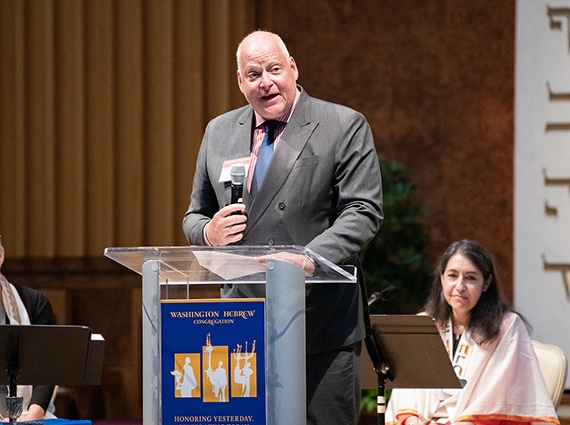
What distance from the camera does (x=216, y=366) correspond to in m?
2.23

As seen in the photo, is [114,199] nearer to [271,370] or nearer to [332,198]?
[332,198]

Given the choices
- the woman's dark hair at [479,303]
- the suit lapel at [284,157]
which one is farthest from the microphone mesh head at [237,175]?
the woman's dark hair at [479,303]

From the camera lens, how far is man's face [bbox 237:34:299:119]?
280 cm

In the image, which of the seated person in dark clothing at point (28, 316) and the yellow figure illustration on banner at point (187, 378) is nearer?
the yellow figure illustration on banner at point (187, 378)

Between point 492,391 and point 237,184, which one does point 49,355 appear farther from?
point 492,391

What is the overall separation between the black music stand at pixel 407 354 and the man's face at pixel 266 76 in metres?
1.29

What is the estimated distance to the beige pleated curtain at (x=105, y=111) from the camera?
702 cm

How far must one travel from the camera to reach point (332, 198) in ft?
9.20

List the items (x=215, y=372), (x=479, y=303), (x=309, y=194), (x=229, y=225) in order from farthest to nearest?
(x=479, y=303), (x=309, y=194), (x=229, y=225), (x=215, y=372)

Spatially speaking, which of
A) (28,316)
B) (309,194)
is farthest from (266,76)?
(28,316)

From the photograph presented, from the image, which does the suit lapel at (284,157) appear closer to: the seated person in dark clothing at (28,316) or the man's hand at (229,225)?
the man's hand at (229,225)

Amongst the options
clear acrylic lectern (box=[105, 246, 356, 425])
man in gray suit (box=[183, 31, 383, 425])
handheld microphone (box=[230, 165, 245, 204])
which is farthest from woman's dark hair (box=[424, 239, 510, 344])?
clear acrylic lectern (box=[105, 246, 356, 425])

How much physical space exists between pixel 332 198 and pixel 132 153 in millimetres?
4428

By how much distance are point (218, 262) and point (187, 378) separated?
261 mm
